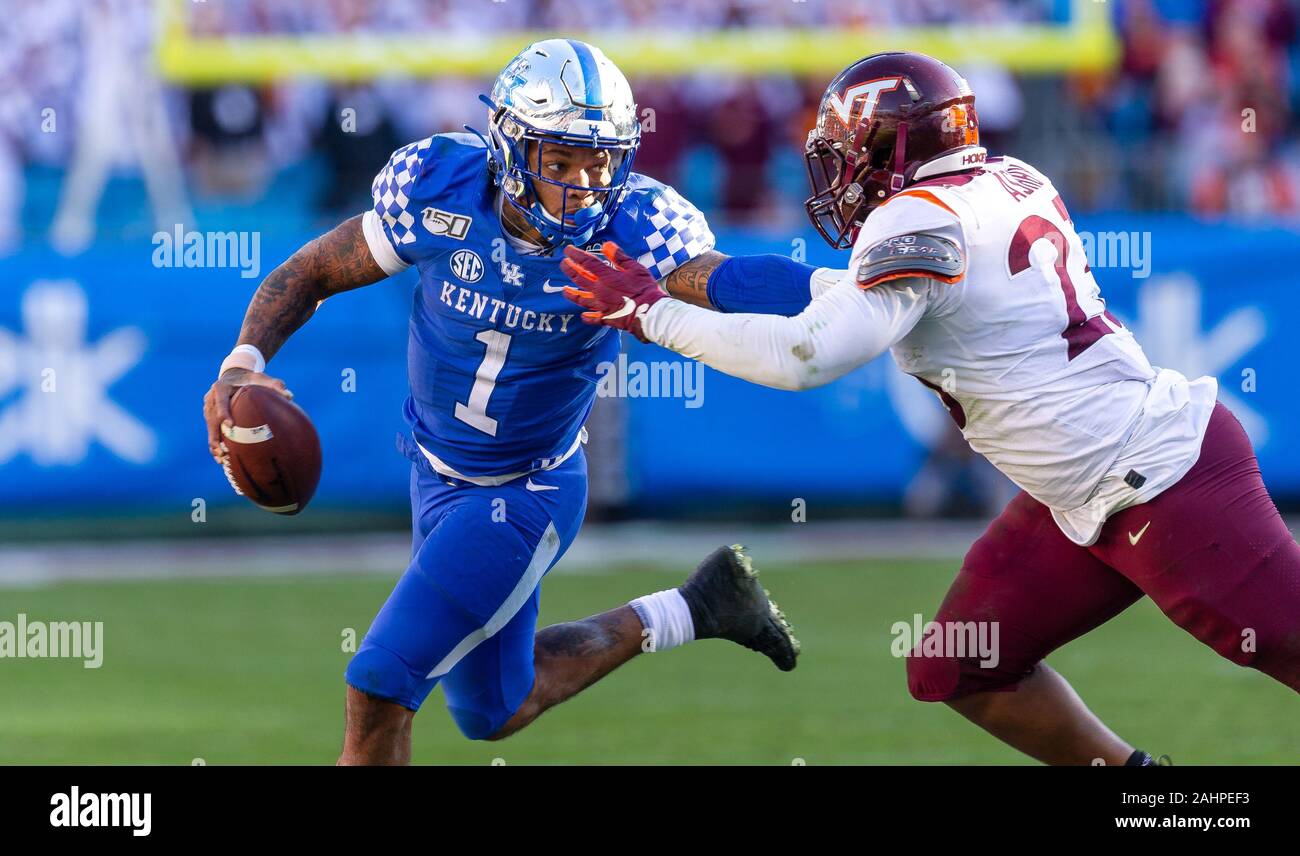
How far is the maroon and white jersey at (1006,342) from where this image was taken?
151 inches

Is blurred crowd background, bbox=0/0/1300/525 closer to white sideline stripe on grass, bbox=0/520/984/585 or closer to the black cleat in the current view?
white sideline stripe on grass, bbox=0/520/984/585

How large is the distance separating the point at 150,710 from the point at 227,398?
90.3 inches

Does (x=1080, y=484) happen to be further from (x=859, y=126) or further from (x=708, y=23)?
(x=708, y=23)

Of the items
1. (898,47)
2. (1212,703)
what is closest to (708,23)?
(898,47)

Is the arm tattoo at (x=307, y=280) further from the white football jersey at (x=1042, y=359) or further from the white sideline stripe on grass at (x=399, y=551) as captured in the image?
the white sideline stripe on grass at (x=399, y=551)

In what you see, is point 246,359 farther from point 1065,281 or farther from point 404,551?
point 404,551

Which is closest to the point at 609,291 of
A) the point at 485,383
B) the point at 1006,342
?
the point at 485,383

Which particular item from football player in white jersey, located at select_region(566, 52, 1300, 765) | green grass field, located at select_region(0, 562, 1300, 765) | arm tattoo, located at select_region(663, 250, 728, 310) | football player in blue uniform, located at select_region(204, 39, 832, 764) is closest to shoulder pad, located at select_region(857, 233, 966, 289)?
football player in white jersey, located at select_region(566, 52, 1300, 765)

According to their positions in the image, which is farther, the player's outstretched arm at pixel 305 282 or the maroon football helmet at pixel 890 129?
the player's outstretched arm at pixel 305 282

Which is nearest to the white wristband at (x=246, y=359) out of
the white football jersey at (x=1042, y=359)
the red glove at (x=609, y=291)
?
the red glove at (x=609, y=291)

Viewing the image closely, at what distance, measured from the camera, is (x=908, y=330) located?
3.86m

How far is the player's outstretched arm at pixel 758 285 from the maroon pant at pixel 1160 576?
75 cm

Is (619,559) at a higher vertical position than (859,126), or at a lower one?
lower
